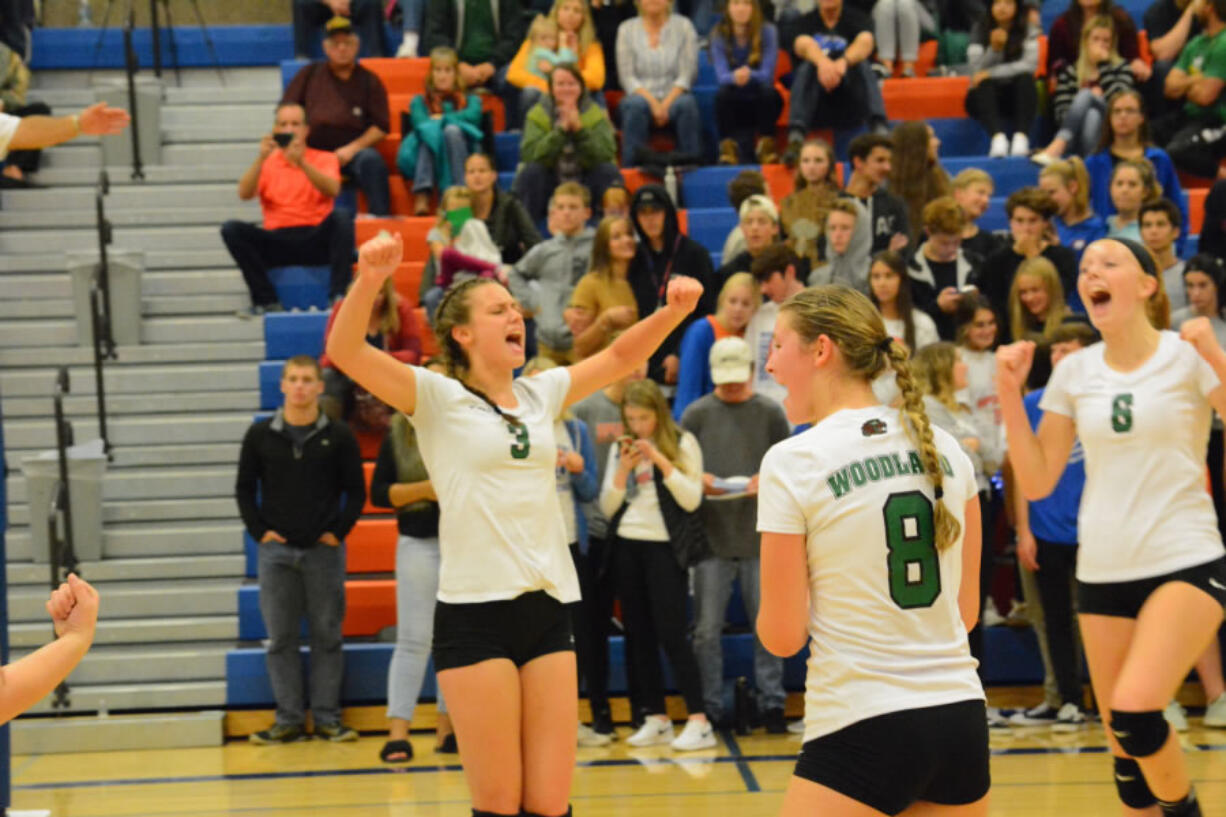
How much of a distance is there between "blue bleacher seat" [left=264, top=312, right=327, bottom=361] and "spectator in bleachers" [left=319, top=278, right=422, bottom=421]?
2.28ft

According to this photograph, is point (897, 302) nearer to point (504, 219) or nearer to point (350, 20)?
point (504, 219)

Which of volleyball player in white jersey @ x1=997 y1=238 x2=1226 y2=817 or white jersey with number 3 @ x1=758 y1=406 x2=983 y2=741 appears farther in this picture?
volleyball player in white jersey @ x1=997 y1=238 x2=1226 y2=817

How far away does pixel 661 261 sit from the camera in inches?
363

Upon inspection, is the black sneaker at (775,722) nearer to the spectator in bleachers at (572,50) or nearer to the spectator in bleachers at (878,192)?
the spectator in bleachers at (878,192)

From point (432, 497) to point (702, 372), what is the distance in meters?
1.74

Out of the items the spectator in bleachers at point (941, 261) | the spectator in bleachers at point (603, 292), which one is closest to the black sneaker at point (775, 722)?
the spectator in bleachers at point (603, 292)

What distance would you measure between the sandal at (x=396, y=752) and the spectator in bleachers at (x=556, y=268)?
2604 millimetres

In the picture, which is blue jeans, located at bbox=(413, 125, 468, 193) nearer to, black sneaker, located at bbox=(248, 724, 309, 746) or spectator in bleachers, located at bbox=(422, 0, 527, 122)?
spectator in bleachers, located at bbox=(422, 0, 527, 122)

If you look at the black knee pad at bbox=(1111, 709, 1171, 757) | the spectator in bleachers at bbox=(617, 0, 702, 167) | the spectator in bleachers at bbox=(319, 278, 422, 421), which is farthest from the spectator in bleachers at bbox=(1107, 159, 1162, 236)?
the black knee pad at bbox=(1111, 709, 1171, 757)

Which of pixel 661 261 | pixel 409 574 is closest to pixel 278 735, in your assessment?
pixel 409 574

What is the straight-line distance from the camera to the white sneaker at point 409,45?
11812 mm

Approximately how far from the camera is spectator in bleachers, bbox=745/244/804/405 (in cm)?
852

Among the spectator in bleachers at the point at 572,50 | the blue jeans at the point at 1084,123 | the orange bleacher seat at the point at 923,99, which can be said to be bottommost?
the blue jeans at the point at 1084,123

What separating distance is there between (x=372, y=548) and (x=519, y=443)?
15.8ft
